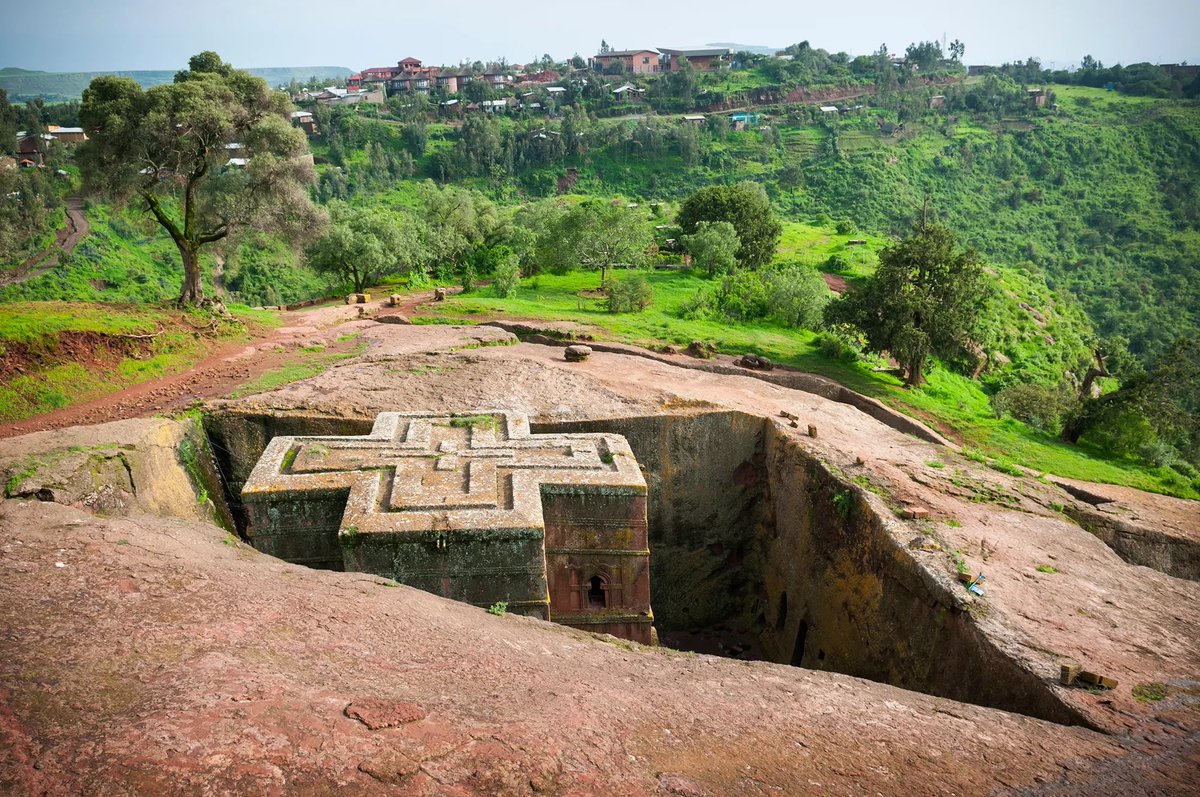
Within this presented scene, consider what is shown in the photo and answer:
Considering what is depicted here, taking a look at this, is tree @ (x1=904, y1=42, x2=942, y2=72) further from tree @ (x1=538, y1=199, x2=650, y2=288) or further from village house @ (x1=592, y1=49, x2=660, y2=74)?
tree @ (x1=538, y1=199, x2=650, y2=288)

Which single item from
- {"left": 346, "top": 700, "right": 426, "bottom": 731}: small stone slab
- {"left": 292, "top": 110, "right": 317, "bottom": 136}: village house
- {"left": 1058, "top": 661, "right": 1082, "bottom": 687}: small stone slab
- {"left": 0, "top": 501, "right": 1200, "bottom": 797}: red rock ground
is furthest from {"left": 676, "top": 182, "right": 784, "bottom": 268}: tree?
{"left": 292, "top": 110, "right": 317, "bottom": 136}: village house

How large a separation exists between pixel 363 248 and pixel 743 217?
1967cm

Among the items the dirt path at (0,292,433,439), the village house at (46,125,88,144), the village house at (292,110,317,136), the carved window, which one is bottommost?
the carved window

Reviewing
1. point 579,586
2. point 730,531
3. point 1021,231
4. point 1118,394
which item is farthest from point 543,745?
point 1021,231

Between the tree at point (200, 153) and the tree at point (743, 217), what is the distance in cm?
2273

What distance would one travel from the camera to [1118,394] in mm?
18500

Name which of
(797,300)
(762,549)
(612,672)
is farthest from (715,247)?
(612,672)

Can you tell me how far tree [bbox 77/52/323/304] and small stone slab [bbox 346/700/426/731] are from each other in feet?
58.2

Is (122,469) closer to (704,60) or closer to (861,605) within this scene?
(861,605)

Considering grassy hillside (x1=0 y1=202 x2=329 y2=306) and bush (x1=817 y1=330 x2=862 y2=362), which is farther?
grassy hillside (x1=0 y1=202 x2=329 y2=306)

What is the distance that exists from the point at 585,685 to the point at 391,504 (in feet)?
13.6

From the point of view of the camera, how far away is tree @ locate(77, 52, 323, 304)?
1859 centimetres

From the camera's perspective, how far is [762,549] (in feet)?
49.0

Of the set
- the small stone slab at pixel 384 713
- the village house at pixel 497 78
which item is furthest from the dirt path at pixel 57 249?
the village house at pixel 497 78
